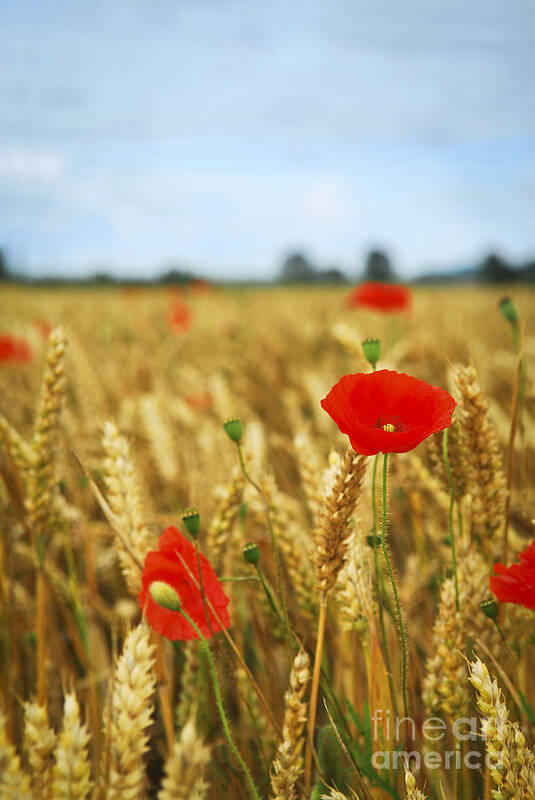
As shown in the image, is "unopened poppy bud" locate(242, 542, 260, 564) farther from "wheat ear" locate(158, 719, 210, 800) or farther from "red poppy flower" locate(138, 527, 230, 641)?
"wheat ear" locate(158, 719, 210, 800)

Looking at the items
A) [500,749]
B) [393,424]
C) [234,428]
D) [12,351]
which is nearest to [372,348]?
[393,424]

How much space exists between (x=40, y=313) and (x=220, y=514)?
245 inches

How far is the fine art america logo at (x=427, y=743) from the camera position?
2.24 feet

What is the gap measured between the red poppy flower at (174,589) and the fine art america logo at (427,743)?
23 cm

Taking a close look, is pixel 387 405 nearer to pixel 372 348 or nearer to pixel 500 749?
pixel 372 348

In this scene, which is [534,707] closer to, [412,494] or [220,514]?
[412,494]

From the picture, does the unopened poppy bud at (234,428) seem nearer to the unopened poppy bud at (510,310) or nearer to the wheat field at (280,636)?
the wheat field at (280,636)

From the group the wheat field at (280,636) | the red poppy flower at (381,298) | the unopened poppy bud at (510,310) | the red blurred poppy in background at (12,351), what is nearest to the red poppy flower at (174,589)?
the wheat field at (280,636)

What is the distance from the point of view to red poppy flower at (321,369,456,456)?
0.60 metres

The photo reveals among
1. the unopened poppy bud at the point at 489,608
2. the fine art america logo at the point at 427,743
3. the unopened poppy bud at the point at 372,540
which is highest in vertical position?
the unopened poppy bud at the point at 372,540

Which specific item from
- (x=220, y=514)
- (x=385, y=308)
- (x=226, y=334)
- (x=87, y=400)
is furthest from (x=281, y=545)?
(x=226, y=334)

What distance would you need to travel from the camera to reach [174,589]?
2.35 ft

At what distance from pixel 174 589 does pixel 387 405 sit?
1.13 ft

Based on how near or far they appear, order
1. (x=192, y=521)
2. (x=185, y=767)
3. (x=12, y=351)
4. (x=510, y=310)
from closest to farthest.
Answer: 1. (x=185, y=767)
2. (x=192, y=521)
3. (x=510, y=310)
4. (x=12, y=351)
